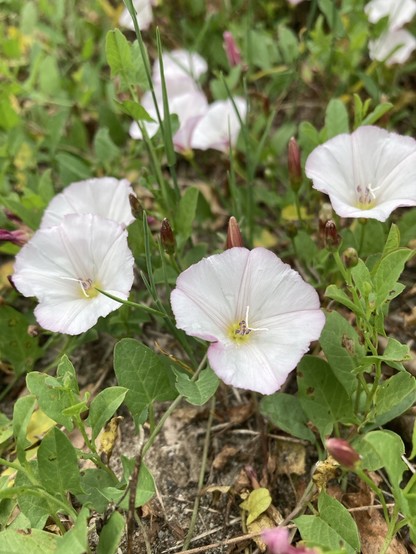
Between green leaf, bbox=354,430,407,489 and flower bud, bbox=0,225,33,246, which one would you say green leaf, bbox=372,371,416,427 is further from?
flower bud, bbox=0,225,33,246

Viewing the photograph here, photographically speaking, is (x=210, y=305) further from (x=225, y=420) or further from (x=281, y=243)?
(x=281, y=243)

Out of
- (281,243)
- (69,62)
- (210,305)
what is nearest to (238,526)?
(210,305)

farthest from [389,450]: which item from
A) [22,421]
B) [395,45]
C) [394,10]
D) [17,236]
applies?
[394,10]

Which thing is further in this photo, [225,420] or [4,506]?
[225,420]

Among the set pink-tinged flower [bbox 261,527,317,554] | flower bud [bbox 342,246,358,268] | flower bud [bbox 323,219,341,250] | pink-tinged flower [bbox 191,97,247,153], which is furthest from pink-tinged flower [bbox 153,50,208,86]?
pink-tinged flower [bbox 261,527,317,554]

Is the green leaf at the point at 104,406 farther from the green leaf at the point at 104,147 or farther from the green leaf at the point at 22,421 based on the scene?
the green leaf at the point at 104,147

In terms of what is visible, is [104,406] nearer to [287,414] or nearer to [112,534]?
[112,534]
